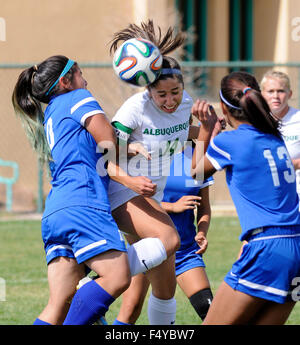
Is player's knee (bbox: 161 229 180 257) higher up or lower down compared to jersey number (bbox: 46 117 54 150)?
lower down

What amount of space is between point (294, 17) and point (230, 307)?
37.9 ft

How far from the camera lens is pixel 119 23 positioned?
14234 millimetres

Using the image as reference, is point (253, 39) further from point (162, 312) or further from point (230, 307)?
point (230, 307)

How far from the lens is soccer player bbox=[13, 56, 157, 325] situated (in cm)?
407

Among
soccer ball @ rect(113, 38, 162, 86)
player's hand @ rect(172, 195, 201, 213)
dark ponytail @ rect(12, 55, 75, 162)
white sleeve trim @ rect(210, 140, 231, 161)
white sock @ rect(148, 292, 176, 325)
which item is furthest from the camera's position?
player's hand @ rect(172, 195, 201, 213)

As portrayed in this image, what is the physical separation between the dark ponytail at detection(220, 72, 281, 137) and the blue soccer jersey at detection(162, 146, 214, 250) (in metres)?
1.33

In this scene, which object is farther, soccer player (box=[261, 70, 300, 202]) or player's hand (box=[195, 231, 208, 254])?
soccer player (box=[261, 70, 300, 202])

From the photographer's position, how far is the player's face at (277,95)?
6078 mm

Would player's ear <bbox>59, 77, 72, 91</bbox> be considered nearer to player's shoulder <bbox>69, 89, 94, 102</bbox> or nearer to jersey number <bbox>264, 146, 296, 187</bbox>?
player's shoulder <bbox>69, 89, 94, 102</bbox>

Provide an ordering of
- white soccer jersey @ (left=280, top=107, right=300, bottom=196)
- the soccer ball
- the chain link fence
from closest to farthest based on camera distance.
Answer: the soccer ball
white soccer jersey @ (left=280, top=107, right=300, bottom=196)
the chain link fence

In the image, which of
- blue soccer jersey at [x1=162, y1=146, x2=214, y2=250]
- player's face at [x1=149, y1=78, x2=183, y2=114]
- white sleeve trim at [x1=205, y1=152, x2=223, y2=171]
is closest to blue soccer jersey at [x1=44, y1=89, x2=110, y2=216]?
player's face at [x1=149, y1=78, x2=183, y2=114]

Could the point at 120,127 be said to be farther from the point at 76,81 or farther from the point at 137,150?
the point at 76,81

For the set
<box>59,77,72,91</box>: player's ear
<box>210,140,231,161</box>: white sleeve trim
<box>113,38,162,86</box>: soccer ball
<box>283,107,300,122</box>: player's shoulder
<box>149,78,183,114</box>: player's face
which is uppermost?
<box>113,38,162,86</box>: soccer ball

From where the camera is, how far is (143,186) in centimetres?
424
